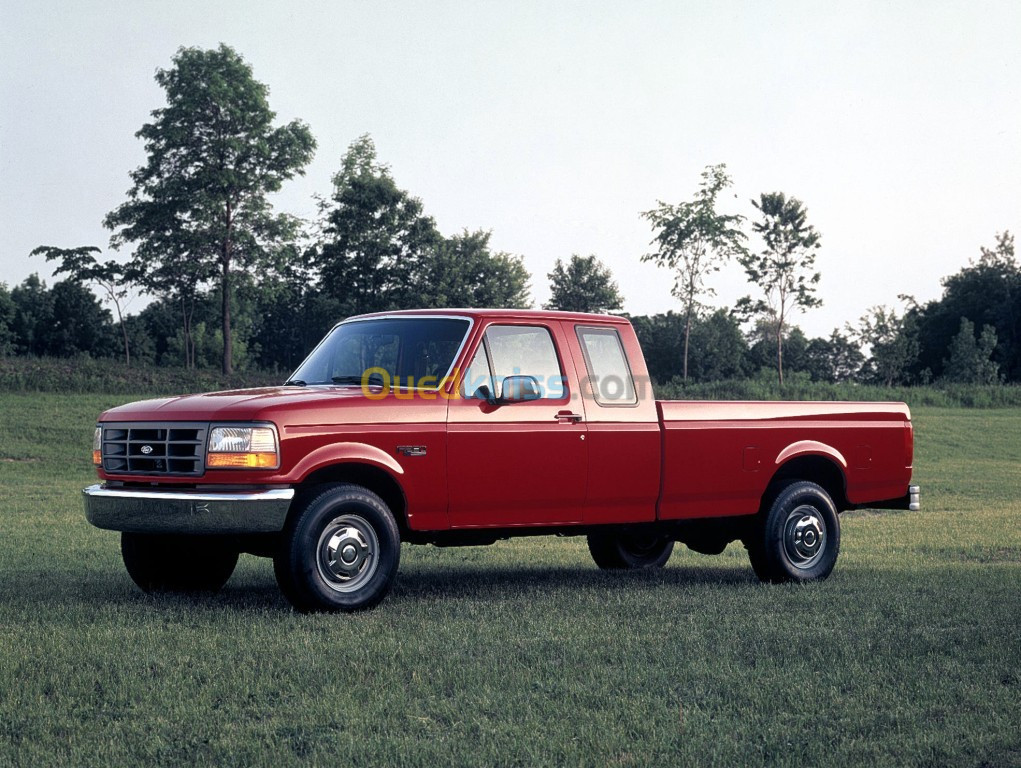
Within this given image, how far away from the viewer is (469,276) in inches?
3009

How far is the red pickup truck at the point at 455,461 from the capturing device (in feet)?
28.3

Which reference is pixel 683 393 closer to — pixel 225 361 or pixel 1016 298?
pixel 225 361

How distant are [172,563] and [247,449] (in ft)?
6.39

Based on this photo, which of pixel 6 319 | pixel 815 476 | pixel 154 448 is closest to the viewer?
pixel 154 448

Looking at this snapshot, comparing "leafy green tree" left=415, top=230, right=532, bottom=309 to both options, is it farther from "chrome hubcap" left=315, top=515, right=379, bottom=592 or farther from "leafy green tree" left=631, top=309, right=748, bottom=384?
"chrome hubcap" left=315, top=515, right=379, bottom=592

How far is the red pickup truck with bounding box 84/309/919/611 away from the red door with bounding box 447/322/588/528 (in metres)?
0.01

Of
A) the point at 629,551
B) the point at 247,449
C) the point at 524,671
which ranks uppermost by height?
the point at 247,449

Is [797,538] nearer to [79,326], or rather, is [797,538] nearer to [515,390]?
[515,390]

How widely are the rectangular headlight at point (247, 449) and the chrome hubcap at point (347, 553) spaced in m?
0.63

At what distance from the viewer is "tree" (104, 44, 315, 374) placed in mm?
52188

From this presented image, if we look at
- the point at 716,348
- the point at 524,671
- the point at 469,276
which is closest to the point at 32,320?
the point at 469,276

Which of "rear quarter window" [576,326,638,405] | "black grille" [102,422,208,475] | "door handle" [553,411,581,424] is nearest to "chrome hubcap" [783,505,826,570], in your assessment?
"rear quarter window" [576,326,638,405]

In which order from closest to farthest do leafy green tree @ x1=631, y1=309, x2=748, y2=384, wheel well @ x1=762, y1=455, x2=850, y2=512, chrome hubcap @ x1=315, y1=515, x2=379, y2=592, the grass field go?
the grass field → chrome hubcap @ x1=315, y1=515, x2=379, y2=592 → wheel well @ x1=762, y1=455, x2=850, y2=512 → leafy green tree @ x1=631, y1=309, x2=748, y2=384

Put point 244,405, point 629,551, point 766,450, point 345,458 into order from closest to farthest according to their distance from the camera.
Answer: point 244,405, point 345,458, point 766,450, point 629,551
